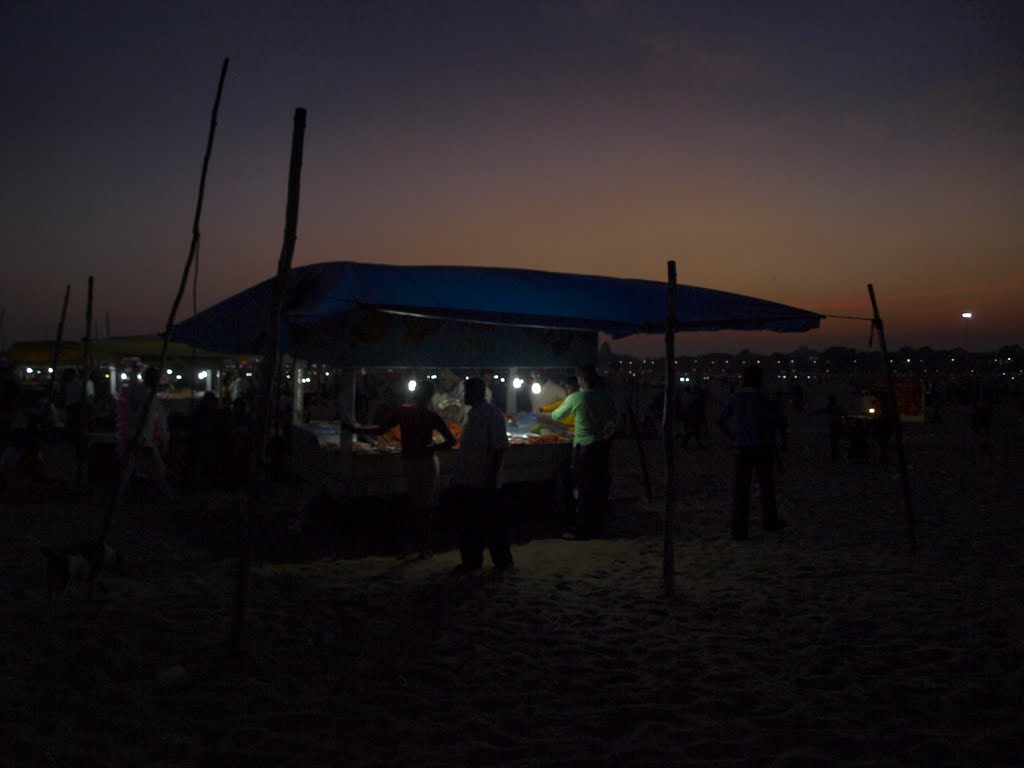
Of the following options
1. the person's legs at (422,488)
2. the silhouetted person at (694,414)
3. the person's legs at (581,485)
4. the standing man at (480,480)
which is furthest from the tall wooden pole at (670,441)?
the silhouetted person at (694,414)

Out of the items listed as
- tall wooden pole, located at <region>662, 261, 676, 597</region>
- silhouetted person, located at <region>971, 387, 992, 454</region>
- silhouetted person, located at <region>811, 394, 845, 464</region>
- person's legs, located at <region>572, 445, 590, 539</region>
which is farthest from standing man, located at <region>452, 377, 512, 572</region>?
silhouetted person, located at <region>971, 387, 992, 454</region>

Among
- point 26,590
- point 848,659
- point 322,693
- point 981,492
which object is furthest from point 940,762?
point 981,492

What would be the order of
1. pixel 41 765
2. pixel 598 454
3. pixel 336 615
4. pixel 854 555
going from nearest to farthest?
pixel 41 765 < pixel 336 615 < pixel 854 555 < pixel 598 454

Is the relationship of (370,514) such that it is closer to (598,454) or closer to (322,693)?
(598,454)

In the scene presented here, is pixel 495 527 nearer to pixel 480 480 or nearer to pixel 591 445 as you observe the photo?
pixel 480 480

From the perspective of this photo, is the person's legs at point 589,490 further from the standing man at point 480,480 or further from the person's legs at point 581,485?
the standing man at point 480,480

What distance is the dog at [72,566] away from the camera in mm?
5648

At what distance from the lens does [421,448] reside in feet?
25.4

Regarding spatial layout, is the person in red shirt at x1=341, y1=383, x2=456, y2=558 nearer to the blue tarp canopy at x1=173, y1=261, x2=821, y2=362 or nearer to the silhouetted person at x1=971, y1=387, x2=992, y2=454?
the blue tarp canopy at x1=173, y1=261, x2=821, y2=362

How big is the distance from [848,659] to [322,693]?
325cm

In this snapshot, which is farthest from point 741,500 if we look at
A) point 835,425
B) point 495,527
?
point 835,425

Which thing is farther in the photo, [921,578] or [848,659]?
[921,578]

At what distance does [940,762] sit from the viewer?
3533 millimetres

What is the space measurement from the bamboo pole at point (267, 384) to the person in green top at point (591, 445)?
4548 mm
